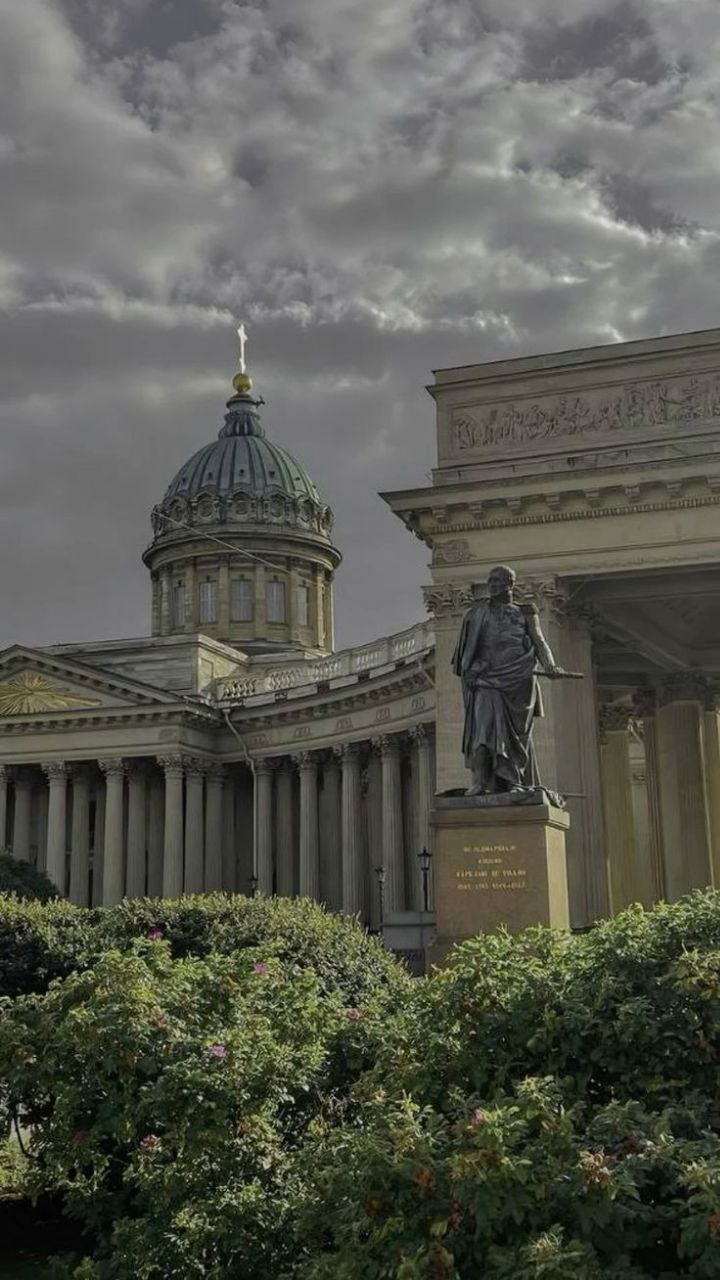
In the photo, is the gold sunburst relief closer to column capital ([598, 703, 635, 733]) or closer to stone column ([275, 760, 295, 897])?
stone column ([275, 760, 295, 897])

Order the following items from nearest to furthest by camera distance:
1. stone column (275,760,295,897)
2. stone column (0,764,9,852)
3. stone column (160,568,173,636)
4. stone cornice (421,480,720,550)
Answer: stone cornice (421,480,720,550)
stone column (275,760,295,897)
stone column (0,764,9,852)
stone column (160,568,173,636)

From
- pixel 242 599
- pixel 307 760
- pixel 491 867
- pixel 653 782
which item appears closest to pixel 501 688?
pixel 491 867

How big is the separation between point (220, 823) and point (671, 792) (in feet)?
98.4

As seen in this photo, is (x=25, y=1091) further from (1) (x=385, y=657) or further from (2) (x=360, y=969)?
(1) (x=385, y=657)

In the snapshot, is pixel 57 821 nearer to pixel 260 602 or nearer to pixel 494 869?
pixel 260 602

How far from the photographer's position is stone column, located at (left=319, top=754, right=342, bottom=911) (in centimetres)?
6209

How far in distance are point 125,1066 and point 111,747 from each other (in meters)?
55.0

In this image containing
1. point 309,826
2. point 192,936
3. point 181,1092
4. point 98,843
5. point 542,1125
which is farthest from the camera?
point 98,843

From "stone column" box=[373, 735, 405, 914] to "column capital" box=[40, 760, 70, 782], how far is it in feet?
55.9

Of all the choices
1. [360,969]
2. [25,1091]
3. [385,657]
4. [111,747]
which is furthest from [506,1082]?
[111,747]

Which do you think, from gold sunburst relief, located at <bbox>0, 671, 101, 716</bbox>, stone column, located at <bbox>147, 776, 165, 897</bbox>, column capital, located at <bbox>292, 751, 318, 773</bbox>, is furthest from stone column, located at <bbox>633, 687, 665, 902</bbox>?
gold sunburst relief, located at <bbox>0, 671, 101, 716</bbox>

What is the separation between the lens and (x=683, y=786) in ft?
137

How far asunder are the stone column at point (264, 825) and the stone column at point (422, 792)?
936 cm

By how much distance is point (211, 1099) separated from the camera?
1036 centimetres
